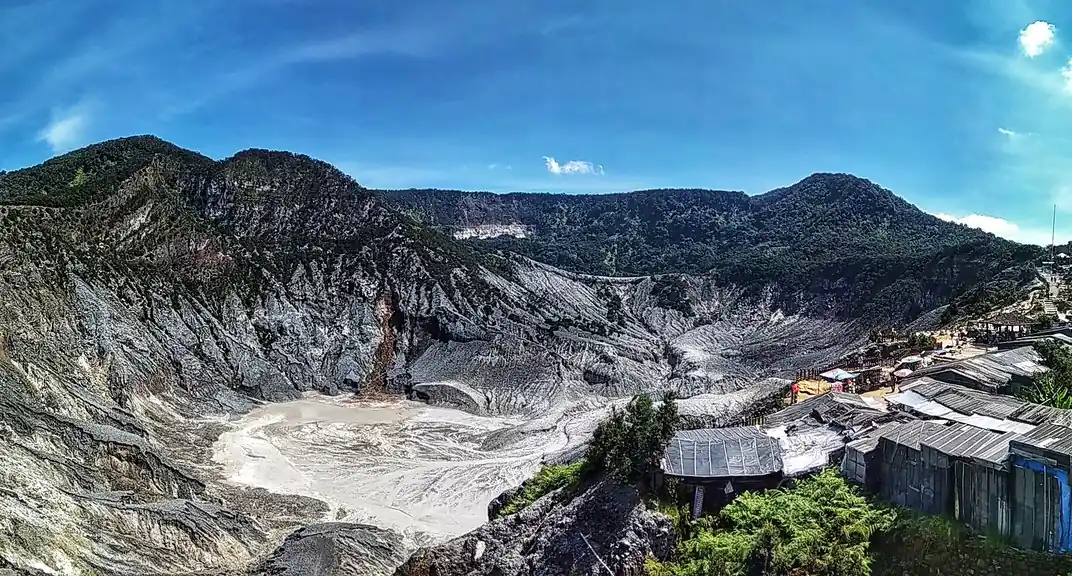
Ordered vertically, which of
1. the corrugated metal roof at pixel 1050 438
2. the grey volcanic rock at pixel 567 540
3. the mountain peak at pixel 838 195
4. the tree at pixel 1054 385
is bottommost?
the grey volcanic rock at pixel 567 540

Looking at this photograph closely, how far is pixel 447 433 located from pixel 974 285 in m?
61.7

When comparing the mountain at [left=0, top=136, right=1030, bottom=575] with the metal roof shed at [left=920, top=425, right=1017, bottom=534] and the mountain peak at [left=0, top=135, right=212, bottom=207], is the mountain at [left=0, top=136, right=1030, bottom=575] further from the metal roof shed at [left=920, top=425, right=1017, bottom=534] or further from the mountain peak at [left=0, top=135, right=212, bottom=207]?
the metal roof shed at [left=920, top=425, right=1017, bottom=534]

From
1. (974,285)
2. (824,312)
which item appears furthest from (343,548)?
(824,312)

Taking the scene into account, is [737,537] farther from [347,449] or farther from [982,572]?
[347,449]

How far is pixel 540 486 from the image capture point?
89.5 ft

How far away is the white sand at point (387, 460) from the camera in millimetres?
44719

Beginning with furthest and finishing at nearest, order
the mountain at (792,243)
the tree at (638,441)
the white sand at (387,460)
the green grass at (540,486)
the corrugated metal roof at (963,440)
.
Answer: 1. the mountain at (792,243)
2. the white sand at (387,460)
3. the green grass at (540,486)
4. the tree at (638,441)
5. the corrugated metal roof at (963,440)

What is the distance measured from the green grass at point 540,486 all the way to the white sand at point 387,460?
13.3 meters

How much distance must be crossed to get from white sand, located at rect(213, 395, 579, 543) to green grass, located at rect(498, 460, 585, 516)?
1332 cm

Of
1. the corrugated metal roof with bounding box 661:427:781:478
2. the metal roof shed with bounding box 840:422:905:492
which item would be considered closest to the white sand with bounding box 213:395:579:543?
the corrugated metal roof with bounding box 661:427:781:478

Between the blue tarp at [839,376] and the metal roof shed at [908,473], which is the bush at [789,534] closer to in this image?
the metal roof shed at [908,473]

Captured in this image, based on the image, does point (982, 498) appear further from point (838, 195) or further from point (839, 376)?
point (838, 195)

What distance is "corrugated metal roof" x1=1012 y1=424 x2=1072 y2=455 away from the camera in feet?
51.9

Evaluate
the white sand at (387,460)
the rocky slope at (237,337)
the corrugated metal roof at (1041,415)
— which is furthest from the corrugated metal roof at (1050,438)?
the white sand at (387,460)
